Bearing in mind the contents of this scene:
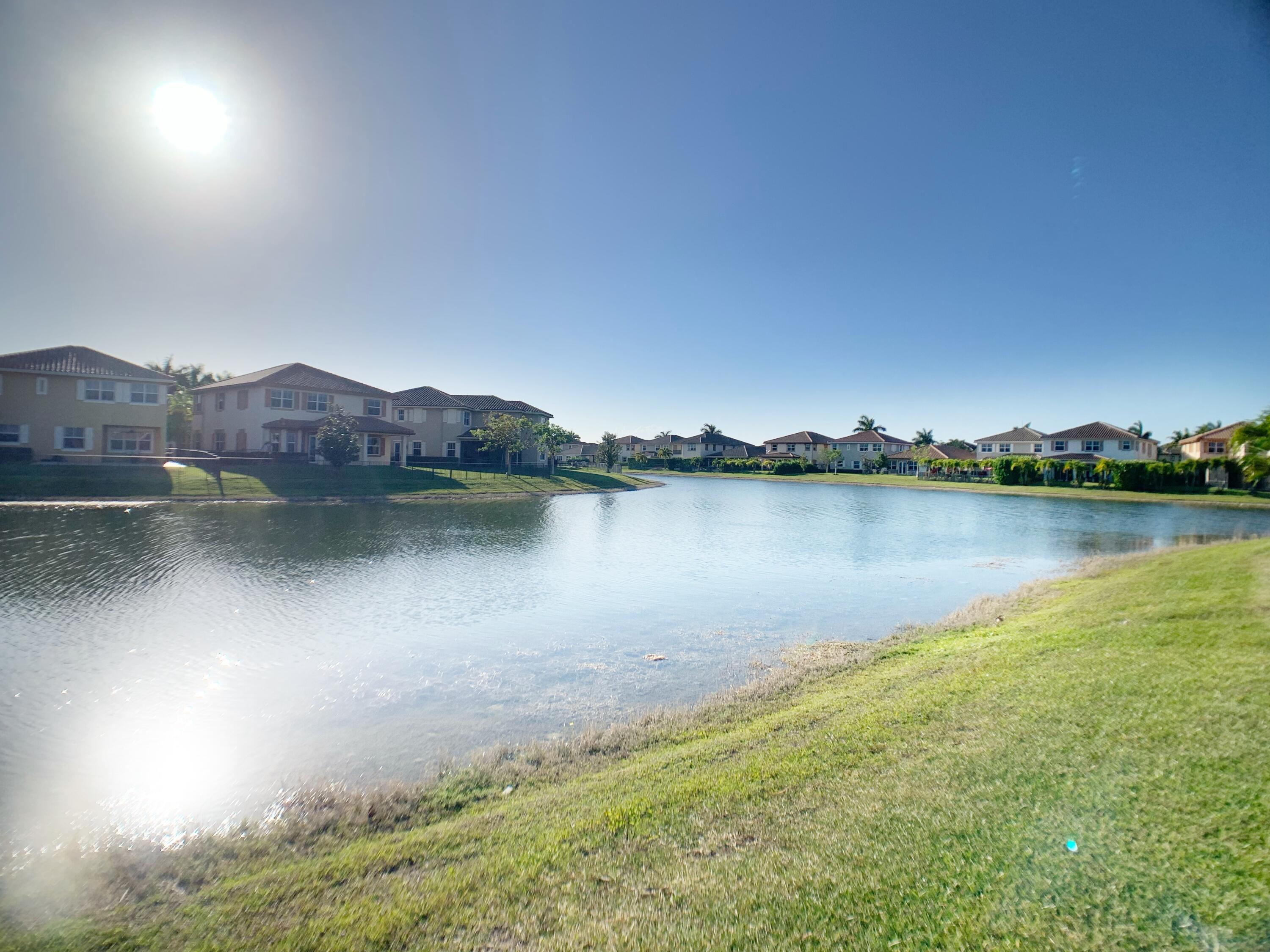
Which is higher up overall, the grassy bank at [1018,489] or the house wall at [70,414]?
the house wall at [70,414]

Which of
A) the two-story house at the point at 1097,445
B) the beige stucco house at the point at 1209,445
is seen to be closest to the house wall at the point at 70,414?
the beige stucco house at the point at 1209,445

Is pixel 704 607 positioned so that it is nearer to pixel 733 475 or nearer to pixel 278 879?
pixel 278 879

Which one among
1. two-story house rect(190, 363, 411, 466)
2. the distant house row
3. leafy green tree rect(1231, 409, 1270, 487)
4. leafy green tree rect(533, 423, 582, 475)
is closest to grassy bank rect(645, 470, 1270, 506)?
leafy green tree rect(533, 423, 582, 475)

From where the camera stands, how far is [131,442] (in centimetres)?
4572

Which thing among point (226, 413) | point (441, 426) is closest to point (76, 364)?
point (226, 413)

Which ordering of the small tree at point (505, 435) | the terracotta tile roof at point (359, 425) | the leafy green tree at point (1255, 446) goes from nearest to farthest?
the leafy green tree at point (1255, 446) < the terracotta tile roof at point (359, 425) < the small tree at point (505, 435)

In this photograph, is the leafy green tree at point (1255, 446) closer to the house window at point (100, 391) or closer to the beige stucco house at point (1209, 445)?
the beige stucco house at point (1209, 445)

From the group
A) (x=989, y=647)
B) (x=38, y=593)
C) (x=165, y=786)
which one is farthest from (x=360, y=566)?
(x=989, y=647)

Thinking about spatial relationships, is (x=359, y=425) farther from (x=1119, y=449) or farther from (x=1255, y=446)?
(x=1119, y=449)

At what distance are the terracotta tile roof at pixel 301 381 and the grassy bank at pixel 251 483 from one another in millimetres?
8269

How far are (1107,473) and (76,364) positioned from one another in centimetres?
8786

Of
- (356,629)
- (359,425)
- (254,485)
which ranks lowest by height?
(356,629)

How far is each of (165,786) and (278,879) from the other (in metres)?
3.53

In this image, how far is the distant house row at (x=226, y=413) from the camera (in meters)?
41.5
